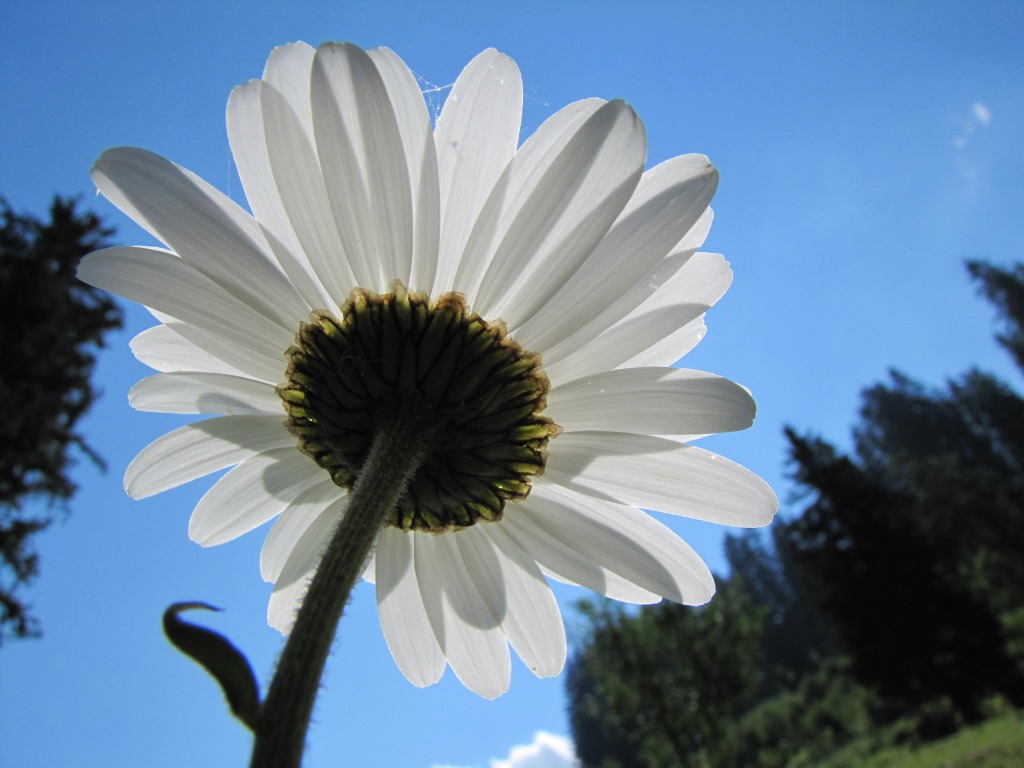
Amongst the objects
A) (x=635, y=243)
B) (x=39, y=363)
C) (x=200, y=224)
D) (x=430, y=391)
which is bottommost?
(x=430, y=391)

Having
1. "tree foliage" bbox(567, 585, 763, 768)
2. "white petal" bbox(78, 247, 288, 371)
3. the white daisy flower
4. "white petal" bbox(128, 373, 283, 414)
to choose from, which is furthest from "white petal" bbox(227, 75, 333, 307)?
"tree foliage" bbox(567, 585, 763, 768)

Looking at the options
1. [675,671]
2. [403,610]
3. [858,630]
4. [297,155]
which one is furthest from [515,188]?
[858,630]

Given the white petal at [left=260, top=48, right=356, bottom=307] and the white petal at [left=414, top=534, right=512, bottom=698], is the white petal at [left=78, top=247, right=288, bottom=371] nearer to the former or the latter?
the white petal at [left=260, top=48, right=356, bottom=307]

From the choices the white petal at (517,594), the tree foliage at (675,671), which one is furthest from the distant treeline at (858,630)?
the white petal at (517,594)

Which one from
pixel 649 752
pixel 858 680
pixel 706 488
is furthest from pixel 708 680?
pixel 706 488

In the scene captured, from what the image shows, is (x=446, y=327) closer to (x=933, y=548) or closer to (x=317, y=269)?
(x=317, y=269)

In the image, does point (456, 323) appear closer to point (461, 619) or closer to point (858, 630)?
point (461, 619)
